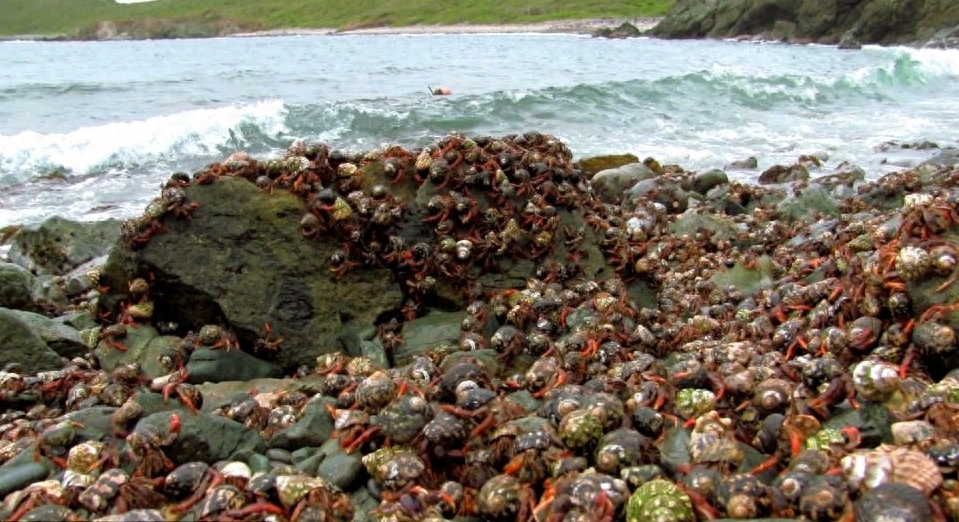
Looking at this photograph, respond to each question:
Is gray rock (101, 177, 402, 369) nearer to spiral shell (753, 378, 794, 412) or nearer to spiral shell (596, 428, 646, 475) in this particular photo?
spiral shell (596, 428, 646, 475)

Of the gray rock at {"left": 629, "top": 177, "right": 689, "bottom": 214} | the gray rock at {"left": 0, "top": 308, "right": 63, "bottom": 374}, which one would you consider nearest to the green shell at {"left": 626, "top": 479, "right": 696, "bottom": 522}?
the gray rock at {"left": 0, "top": 308, "right": 63, "bottom": 374}

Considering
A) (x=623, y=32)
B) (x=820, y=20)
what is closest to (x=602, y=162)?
(x=820, y=20)

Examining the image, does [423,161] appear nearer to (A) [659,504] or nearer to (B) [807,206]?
(A) [659,504]

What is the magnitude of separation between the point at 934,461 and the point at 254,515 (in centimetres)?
297

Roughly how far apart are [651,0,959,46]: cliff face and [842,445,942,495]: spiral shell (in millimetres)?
64389

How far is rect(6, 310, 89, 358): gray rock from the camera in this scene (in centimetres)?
651

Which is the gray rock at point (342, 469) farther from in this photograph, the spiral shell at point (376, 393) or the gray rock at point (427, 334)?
the gray rock at point (427, 334)

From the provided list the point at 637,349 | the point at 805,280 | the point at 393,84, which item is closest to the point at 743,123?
the point at 393,84

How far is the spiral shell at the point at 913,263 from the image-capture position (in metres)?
4.68

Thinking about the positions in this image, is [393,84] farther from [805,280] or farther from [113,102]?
[805,280]

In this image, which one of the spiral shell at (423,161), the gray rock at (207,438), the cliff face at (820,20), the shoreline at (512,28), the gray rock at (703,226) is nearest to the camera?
the gray rock at (207,438)

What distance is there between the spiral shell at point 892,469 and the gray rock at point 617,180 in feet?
33.6

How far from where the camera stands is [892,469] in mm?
3178

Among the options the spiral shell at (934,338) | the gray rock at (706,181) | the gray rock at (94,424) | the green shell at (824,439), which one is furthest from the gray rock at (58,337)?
the gray rock at (706,181)
